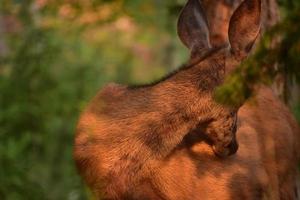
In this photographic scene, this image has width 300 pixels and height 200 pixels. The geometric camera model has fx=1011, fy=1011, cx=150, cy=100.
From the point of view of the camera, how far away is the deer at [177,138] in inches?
257

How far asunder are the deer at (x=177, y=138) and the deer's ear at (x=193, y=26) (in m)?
0.29

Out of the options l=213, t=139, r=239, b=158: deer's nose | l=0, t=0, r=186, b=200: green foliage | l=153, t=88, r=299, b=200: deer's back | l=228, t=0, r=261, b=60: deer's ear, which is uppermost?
l=228, t=0, r=261, b=60: deer's ear

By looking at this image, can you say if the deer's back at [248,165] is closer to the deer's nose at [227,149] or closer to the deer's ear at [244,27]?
the deer's nose at [227,149]

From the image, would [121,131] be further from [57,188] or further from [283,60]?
[57,188]

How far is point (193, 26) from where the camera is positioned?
753 centimetres

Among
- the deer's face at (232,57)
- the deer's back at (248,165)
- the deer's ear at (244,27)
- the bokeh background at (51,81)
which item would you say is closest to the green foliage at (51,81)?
the bokeh background at (51,81)

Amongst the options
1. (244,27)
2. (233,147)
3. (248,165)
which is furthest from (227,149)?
(244,27)

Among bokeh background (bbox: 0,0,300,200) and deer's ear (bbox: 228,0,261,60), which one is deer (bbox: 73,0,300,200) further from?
bokeh background (bbox: 0,0,300,200)

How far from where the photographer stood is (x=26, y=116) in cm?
1195

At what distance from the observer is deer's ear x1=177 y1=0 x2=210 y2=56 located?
24.5ft

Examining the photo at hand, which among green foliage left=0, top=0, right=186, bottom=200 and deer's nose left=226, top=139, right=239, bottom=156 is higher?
deer's nose left=226, top=139, right=239, bottom=156

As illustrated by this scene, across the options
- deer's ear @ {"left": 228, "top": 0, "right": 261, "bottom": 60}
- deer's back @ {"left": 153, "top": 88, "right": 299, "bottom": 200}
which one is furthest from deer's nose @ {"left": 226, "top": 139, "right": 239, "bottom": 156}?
deer's ear @ {"left": 228, "top": 0, "right": 261, "bottom": 60}

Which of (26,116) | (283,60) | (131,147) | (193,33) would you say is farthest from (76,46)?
(283,60)

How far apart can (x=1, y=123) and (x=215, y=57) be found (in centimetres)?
501
